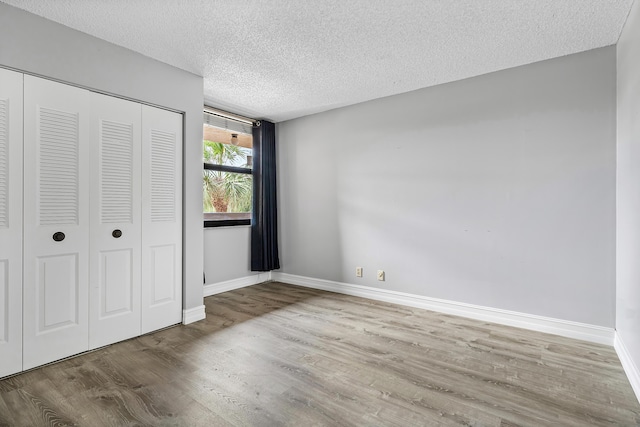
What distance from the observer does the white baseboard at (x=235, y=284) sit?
4.07m

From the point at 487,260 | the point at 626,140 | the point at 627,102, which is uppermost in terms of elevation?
the point at 627,102

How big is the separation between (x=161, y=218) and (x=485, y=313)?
10.5 ft

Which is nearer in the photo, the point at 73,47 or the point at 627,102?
the point at 627,102

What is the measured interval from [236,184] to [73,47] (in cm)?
234

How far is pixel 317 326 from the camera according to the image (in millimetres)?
3033

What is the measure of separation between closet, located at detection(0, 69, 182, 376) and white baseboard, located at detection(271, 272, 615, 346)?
205cm

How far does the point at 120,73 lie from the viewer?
2.62 metres

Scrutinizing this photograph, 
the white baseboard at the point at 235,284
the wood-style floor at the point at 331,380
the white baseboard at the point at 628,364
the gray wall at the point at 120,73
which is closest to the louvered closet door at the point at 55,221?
the gray wall at the point at 120,73

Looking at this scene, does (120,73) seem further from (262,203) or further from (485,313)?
(485,313)

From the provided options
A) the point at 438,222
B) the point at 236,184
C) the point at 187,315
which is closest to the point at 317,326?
the point at 187,315

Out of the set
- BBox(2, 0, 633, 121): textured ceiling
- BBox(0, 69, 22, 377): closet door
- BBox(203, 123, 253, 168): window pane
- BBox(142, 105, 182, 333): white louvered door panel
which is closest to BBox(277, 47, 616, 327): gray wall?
BBox(2, 0, 633, 121): textured ceiling

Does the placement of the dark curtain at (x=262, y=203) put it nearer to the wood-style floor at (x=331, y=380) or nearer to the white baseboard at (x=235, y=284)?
the white baseboard at (x=235, y=284)

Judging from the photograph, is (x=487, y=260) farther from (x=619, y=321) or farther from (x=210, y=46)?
(x=210, y=46)

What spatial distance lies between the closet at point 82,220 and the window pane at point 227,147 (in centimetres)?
109
